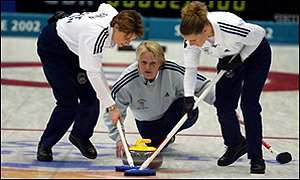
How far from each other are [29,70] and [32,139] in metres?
3.35

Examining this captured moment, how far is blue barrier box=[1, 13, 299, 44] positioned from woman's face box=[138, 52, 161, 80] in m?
5.98

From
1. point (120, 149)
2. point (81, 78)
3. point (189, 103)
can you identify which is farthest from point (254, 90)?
point (81, 78)

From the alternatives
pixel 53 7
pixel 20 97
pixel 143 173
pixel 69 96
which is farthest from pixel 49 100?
pixel 53 7

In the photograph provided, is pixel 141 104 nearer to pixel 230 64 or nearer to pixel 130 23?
pixel 230 64

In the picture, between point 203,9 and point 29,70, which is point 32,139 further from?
point 29,70

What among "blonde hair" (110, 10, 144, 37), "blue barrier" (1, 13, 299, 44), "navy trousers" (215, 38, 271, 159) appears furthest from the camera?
"blue barrier" (1, 13, 299, 44)

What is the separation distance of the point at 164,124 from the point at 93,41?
2.85ft

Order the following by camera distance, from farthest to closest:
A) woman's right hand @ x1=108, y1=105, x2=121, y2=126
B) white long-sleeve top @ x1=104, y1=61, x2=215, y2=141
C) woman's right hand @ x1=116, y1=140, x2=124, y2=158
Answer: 1. white long-sleeve top @ x1=104, y1=61, x2=215, y2=141
2. woman's right hand @ x1=116, y1=140, x2=124, y2=158
3. woman's right hand @ x1=108, y1=105, x2=121, y2=126

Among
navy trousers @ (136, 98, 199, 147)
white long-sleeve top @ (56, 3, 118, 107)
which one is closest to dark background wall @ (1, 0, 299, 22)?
navy trousers @ (136, 98, 199, 147)

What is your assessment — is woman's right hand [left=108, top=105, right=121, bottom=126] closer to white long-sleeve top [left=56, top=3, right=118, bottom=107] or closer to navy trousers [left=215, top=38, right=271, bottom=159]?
white long-sleeve top [left=56, top=3, right=118, bottom=107]

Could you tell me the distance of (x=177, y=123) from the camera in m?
4.18

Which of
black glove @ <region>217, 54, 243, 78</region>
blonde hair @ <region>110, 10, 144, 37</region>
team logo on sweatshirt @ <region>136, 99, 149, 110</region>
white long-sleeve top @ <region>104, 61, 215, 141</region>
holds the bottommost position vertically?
team logo on sweatshirt @ <region>136, 99, 149, 110</region>

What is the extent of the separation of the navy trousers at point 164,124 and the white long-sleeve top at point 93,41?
617 mm

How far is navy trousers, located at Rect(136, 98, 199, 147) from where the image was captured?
4352 mm
